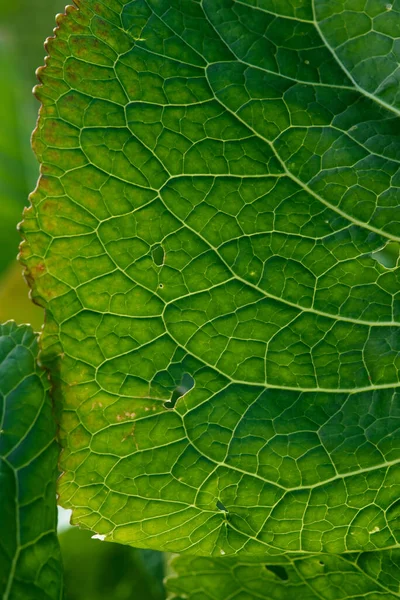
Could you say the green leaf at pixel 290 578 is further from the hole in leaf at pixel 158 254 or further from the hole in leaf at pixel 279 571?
the hole in leaf at pixel 158 254

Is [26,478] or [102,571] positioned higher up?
[26,478]

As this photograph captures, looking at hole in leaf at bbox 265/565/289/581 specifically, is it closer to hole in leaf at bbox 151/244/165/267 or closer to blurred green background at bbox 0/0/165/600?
blurred green background at bbox 0/0/165/600

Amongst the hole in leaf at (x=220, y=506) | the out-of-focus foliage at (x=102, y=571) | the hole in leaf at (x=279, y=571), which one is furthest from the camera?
the out-of-focus foliage at (x=102, y=571)

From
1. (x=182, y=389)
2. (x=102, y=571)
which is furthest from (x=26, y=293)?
(x=182, y=389)

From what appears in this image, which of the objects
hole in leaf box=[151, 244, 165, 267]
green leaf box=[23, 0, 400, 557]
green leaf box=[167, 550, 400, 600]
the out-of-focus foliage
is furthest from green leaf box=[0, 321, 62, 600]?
the out-of-focus foliage

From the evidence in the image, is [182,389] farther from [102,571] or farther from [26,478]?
[102,571]

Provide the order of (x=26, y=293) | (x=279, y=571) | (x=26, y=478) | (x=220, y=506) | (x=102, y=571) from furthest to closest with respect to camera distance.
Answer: (x=26, y=293) → (x=102, y=571) → (x=279, y=571) → (x=220, y=506) → (x=26, y=478)

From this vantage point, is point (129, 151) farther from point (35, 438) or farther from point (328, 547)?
point (328, 547)

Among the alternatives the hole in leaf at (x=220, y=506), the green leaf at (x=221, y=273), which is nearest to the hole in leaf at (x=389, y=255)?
the green leaf at (x=221, y=273)
